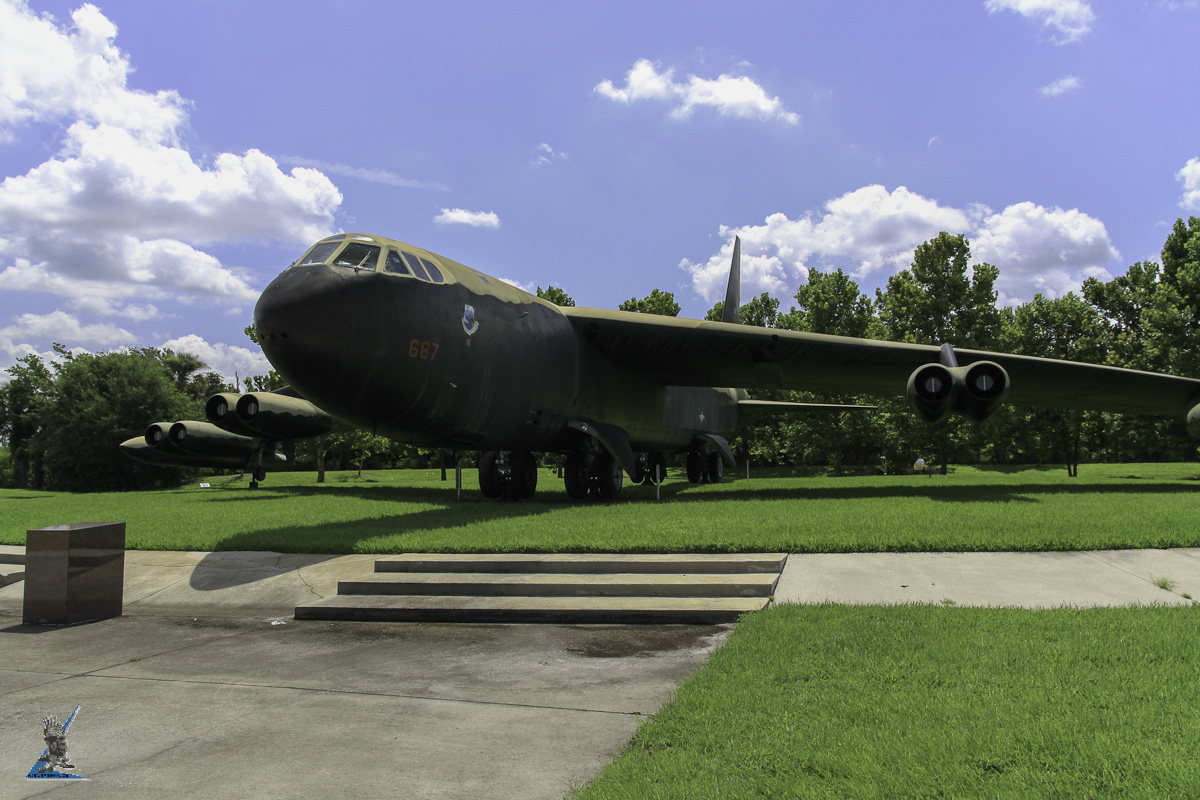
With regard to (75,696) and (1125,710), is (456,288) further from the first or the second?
(1125,710)

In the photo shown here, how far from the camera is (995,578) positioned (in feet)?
23.7

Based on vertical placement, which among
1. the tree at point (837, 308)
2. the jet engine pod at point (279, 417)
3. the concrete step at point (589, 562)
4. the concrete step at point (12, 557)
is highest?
the tree at point (837, 308)

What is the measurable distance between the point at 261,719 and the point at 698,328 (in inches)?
473

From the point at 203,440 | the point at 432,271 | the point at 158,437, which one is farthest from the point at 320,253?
the point at 158,437

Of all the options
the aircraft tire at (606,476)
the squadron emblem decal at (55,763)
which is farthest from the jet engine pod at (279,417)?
the squadron emblem decal at (55,763)

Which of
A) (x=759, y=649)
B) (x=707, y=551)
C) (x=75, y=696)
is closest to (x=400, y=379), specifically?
(x=707, y=551)

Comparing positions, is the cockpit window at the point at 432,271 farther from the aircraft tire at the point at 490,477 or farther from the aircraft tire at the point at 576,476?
the aircraft tire at the point at 576,476

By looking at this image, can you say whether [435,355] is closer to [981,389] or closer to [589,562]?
[589,562]

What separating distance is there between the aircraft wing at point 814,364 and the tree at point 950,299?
21665 millimetres

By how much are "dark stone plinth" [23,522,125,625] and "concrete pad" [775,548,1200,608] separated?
692 centimetres

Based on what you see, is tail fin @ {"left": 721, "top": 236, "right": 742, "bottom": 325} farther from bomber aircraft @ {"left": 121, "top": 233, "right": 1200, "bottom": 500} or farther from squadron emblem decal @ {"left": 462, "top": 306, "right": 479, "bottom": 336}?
squadron emblem decal @ {"left": 462, "top": 306, "right": 479, "bottom": 336}

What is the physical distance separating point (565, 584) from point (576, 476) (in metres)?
8.03

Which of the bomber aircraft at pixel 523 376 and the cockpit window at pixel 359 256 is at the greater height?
the cockpit window at pixel 359 256

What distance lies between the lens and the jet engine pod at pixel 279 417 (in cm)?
1812
